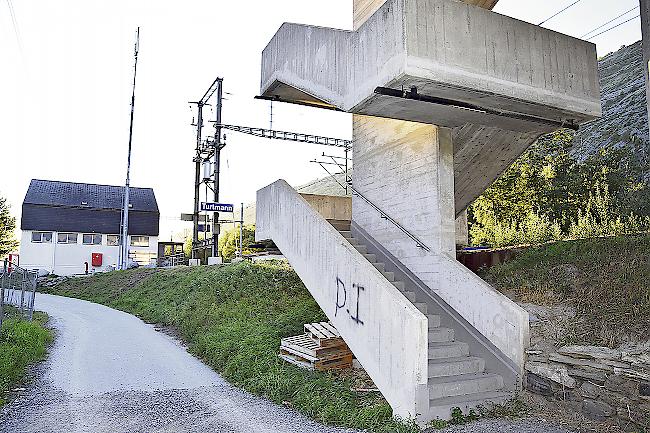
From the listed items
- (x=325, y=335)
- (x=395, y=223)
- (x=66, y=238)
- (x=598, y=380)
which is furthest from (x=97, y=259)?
(x=598, y=380)

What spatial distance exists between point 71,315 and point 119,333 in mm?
4293

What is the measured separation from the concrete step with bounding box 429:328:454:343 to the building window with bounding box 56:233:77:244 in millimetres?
39996

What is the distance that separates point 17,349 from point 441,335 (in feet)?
24.0

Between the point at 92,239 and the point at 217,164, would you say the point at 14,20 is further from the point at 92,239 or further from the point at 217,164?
the point at 92,239

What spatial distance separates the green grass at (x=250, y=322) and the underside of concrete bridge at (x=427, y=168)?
1.86 ft

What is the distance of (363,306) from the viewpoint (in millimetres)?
7004

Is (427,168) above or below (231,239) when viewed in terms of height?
below

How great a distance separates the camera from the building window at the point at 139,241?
43.3 m

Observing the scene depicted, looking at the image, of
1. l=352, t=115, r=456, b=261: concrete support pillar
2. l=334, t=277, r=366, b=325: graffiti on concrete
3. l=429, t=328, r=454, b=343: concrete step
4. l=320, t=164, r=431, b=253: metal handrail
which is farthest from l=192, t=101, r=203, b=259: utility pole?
l=429, t=328, r=454, b=343: concrete step

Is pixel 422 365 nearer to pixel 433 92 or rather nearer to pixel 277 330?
pixel 433 92

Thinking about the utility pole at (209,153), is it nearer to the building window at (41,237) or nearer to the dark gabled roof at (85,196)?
the dark gabled roof at (85,196)

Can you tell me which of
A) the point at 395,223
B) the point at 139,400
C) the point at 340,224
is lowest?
the point at 139,400

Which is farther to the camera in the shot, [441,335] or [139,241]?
Result: [139,241]

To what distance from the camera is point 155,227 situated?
44.1 meters
